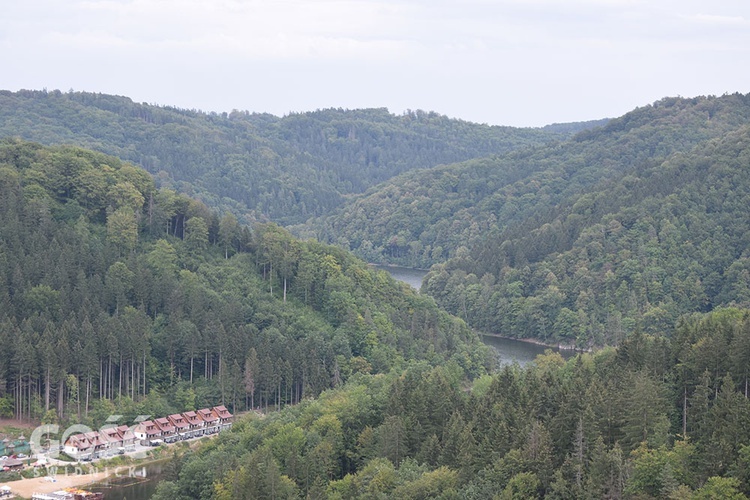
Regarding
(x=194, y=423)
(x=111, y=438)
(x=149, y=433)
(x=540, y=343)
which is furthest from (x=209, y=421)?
(x=540, y=343)

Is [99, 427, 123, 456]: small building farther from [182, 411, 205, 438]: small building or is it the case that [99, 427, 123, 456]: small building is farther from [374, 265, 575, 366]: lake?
[374, 265, 575, 366]: lake

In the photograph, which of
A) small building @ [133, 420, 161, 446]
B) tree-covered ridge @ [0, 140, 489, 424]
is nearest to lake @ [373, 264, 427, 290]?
tree-covered ridge @ [0, 140, 489, 424]

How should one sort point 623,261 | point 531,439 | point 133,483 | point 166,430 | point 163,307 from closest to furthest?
1. point 531,439
2. point 133,483
3. point 166,430
4. point 163,307
5. point 623,261

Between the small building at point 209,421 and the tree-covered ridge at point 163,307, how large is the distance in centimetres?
226

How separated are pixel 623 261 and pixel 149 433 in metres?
72.9

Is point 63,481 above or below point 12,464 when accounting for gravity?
below

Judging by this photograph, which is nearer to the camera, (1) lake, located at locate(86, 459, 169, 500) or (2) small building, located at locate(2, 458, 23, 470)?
(1) lake, located at locate(86, 459, 169, 500)

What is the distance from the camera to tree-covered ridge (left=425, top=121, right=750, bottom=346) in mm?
121062

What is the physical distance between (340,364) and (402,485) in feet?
123

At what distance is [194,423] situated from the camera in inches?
2972

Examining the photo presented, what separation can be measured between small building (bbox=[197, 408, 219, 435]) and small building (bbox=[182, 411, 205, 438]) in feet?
0.77

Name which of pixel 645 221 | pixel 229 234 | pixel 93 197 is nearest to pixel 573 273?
pixel 645 221

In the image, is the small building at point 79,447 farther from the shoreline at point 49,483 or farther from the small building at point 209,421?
the small building at point 209,421

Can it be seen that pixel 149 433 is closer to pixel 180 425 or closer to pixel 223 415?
pixel 180 425
